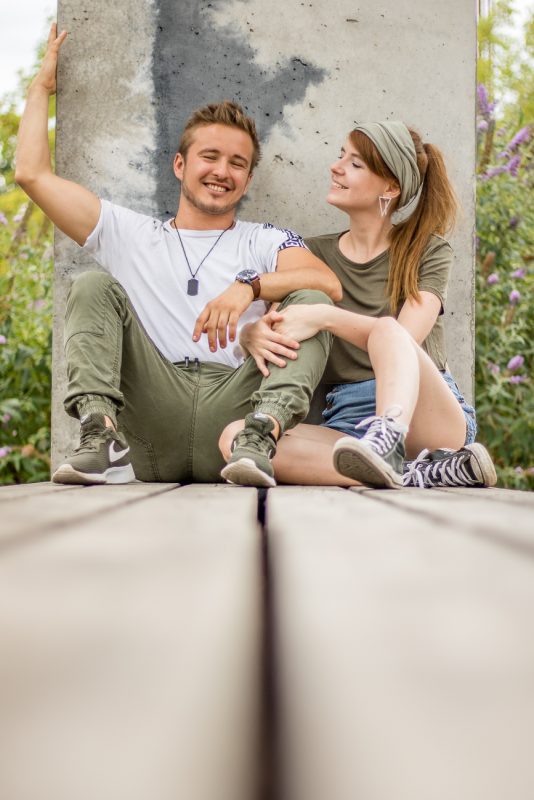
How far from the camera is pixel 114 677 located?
8.7 inches

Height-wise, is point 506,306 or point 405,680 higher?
point 506,306

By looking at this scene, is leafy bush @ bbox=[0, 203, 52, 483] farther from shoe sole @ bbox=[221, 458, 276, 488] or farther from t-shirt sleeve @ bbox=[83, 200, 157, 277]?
shoe sole @ bbox=[221, 458, 276, 488]

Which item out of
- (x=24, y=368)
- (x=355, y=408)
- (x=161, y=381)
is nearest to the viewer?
(x=161, y=381)

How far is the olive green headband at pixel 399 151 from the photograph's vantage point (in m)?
2.65

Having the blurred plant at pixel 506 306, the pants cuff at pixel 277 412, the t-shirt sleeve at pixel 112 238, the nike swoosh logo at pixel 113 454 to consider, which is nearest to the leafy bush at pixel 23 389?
the t-shirt sleeve at pixel 112 238

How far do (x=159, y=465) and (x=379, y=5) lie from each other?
196cm

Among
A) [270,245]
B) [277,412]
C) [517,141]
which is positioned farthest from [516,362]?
[277,412]

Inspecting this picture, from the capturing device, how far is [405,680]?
8.6 inches

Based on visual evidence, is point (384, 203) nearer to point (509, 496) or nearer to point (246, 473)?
point (246, 473)

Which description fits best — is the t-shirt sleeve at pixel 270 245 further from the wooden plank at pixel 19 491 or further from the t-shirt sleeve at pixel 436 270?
the wooden plank at pixel 19 491

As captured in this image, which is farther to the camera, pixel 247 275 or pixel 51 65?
pixel 51 65

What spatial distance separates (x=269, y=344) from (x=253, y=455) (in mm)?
440

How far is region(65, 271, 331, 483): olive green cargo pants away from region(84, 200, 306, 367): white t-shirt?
13 cm

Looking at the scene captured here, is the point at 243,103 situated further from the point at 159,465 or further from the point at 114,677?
the point at 114,677
